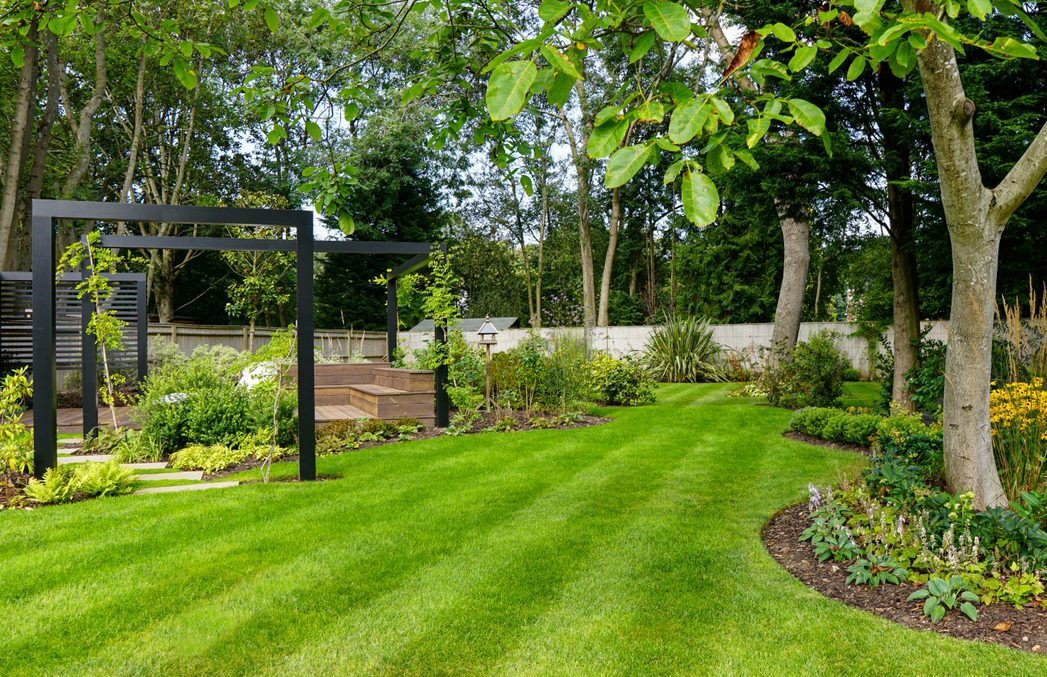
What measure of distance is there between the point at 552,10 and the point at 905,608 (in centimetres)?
265

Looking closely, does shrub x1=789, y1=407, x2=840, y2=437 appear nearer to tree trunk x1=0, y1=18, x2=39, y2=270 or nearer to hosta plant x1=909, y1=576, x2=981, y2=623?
hosta plant x1=909, y1=576, x2=981, y2=623

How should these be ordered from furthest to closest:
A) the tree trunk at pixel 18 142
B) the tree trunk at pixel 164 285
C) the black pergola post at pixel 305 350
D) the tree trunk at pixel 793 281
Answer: the tree trunk at pixel 164 285, the tree trunk at pixel 793 281, the tree trunk at pixel 18 142, the black pergola post at pixel 305 350

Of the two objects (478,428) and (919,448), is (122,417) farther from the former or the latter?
(919,448)

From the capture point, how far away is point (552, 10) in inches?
57.6

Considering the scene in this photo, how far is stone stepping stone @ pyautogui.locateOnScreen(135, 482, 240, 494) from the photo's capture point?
4.67 metres

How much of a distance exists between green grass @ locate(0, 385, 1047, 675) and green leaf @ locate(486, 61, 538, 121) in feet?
6.15

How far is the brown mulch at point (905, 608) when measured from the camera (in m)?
2.38

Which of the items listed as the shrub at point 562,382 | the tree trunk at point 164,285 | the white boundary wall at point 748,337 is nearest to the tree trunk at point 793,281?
the white boundary wall at point 748,337

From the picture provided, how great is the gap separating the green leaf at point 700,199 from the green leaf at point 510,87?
40cm

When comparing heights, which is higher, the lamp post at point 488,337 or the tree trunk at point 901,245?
the tree trunk at point 901,245

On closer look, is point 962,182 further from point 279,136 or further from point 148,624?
point 148,624

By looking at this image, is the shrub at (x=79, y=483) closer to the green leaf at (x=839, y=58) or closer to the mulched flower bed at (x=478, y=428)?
the mulched flower bed at (x=478, y=428)

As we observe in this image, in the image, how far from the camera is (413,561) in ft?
10.8

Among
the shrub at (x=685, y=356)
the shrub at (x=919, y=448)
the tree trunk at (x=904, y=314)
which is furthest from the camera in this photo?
the shrub at (x=685, y=356)
